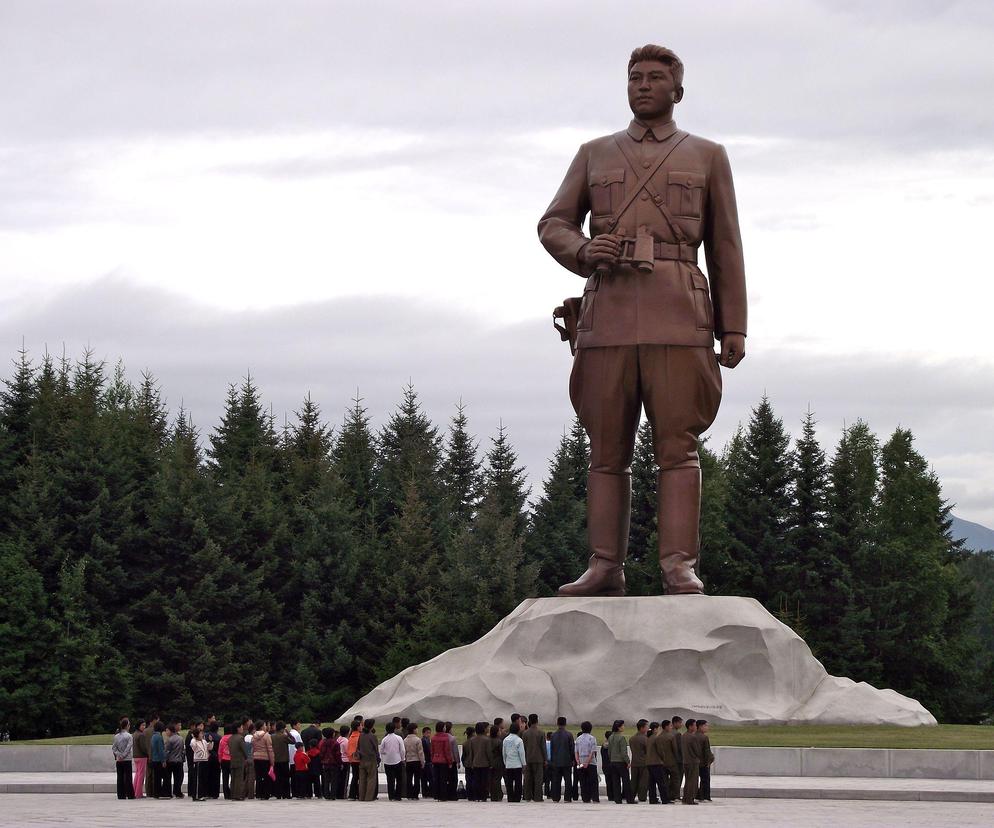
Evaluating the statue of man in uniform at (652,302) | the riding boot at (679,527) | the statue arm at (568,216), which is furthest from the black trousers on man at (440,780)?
the statue arm at (568,216)

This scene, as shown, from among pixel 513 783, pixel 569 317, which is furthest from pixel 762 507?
pixel 513 783

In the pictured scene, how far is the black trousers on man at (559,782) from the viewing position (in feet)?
58.9

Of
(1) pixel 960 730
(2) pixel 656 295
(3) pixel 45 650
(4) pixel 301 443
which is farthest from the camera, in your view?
(4) pixel 301 443

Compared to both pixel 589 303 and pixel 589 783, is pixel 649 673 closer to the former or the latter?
pixel 589 783

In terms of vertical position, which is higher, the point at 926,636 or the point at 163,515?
the point at 163,515

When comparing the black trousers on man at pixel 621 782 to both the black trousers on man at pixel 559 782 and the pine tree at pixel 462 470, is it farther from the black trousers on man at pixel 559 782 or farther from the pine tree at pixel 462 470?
the pine tree at pixel 462 470

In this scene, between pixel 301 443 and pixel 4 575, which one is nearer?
pixel 4 575

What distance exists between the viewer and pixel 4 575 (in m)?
37.8

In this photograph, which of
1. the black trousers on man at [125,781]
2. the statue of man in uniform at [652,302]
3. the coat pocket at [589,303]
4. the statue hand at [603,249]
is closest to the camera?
the black trousers on man at [125,781]

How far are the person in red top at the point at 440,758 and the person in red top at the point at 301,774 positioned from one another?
62.6 inches

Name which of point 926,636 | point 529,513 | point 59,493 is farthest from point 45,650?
point 926,636

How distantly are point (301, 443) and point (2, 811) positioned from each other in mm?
41927

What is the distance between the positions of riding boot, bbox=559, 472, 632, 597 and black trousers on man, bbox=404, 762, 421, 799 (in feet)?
12.2

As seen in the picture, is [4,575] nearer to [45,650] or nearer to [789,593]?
[45,650]
